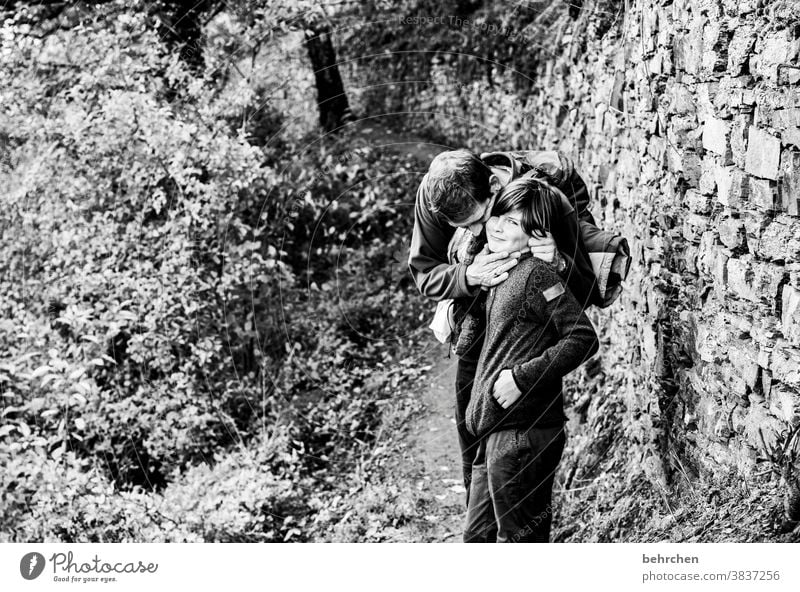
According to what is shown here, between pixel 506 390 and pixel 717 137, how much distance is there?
1059mm

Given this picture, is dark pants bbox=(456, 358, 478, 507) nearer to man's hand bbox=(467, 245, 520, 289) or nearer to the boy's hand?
man's hand bbox=(467, 245, 520, 289)

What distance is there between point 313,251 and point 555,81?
1843mm

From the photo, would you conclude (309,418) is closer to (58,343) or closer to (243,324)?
(243,324)

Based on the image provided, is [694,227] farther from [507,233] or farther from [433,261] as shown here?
[433,261]

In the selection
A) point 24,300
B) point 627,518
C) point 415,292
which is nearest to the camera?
point 627,518

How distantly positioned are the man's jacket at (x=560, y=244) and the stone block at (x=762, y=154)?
0.44 m

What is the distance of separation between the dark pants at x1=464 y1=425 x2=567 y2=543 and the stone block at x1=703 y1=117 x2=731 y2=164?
1.00m

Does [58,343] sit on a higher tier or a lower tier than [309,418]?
higher

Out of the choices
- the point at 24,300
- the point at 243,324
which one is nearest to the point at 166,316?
the point at 243,324

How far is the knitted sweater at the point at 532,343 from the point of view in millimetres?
2504

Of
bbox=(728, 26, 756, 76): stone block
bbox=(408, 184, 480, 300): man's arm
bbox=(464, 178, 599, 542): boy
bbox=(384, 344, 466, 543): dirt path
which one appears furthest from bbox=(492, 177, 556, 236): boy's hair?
bbox=(384, 344, 466, 543): dirt path

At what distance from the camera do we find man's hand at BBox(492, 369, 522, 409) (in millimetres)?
2523

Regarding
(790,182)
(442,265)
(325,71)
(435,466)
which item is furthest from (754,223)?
(325,71)

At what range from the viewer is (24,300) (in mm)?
4805
